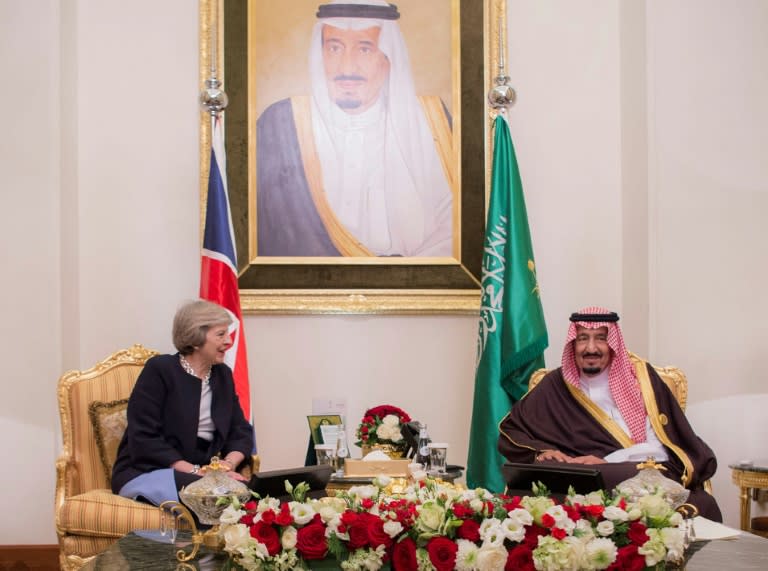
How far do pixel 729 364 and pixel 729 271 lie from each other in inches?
21.1

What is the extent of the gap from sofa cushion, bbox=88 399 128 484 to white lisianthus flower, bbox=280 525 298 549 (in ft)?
8.80

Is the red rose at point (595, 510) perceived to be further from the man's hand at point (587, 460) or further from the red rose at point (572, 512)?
the man's hand at point (587, 460)

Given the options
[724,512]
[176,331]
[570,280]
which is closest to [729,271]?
[570,280]

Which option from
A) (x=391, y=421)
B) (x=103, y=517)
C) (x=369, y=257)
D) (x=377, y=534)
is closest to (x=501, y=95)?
(x=369, y=257)

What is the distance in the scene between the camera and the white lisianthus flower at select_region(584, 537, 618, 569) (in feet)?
7.13

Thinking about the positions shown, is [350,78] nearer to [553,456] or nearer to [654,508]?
[553,456]

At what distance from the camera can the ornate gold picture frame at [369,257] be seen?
5.75 metres

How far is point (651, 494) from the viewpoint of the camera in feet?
8.20

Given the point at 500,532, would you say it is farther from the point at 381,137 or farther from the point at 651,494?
the point at 381,137

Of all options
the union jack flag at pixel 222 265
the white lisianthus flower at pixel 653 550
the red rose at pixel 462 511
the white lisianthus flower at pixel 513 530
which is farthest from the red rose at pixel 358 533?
the union jack flag at pixel 222 265

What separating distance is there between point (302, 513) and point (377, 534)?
205 mm

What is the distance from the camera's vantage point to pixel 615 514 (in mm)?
2281

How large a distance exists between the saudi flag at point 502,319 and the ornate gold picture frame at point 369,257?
0.33m

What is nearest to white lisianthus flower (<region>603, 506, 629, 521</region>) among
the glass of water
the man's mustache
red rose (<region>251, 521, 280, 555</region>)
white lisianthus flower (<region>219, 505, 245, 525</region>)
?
red rose (<region>251, 521, 280, 555</region>)
